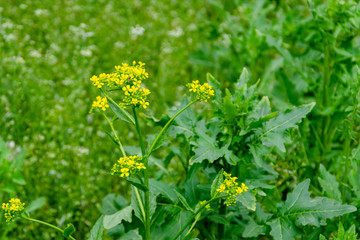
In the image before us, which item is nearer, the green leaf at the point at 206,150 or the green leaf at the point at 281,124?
the green leaf at the point at 206,150

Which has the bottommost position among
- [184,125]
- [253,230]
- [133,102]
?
[253,230]

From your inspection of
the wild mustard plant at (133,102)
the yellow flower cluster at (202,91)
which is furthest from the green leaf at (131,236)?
the yellow flower cluster at (202,91)

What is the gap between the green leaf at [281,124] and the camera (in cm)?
244

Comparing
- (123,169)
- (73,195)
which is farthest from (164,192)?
(73,195)

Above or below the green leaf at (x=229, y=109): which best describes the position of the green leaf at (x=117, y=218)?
below

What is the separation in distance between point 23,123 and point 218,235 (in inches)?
82.4

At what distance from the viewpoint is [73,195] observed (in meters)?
3.29

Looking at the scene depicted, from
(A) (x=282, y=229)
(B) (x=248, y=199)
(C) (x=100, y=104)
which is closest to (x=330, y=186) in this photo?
(A) (x=282, y=229)

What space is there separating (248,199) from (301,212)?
1.15ft

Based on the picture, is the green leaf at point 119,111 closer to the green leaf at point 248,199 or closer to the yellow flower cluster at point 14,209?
the yellow flower cluster at point 14,209

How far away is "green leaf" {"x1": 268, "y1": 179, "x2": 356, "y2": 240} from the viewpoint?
7.71 feet

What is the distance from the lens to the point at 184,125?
8.57 feet

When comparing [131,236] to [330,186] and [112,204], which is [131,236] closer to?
[112,204]

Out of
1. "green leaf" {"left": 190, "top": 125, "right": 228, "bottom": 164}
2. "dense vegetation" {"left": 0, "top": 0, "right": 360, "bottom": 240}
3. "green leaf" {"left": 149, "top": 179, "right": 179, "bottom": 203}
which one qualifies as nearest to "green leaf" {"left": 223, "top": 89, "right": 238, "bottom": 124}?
"dense vegetation" {"left": 0, "top": 0, "right": 360, "bottom": 240}
